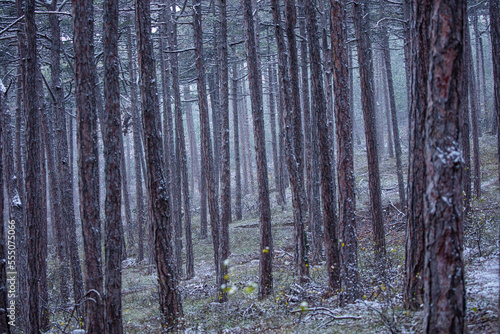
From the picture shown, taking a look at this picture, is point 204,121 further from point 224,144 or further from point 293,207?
point 293,207

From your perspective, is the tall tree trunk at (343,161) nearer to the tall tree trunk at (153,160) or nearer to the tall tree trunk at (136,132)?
the tall tree trunk at (153,160)

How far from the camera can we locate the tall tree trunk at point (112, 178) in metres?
7.33

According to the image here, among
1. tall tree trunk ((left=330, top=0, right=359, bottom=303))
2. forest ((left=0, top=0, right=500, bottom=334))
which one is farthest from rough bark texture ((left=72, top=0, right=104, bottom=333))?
tall tree trunk ((left=330, top=0, right=359, bottom=303))

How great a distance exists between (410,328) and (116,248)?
519 centimetres

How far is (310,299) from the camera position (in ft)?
27.3

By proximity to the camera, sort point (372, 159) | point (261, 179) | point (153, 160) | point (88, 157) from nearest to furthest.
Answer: point (88, 157) → point (153, 160) → point (261, 179) → point (372, 159)

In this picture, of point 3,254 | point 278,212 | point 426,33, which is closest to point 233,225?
point 278,212

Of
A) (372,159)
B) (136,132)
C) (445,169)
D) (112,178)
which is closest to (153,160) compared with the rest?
(112,178)

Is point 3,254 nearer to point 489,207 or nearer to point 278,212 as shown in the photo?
point 489,207

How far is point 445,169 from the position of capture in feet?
12.4

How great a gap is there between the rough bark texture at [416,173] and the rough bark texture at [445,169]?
1299 mm

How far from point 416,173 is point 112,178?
5.28m

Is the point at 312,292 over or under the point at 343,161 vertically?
under

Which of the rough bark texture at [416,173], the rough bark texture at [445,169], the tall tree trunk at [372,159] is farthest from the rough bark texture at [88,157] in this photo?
the tall tree trunk at [372,159]
